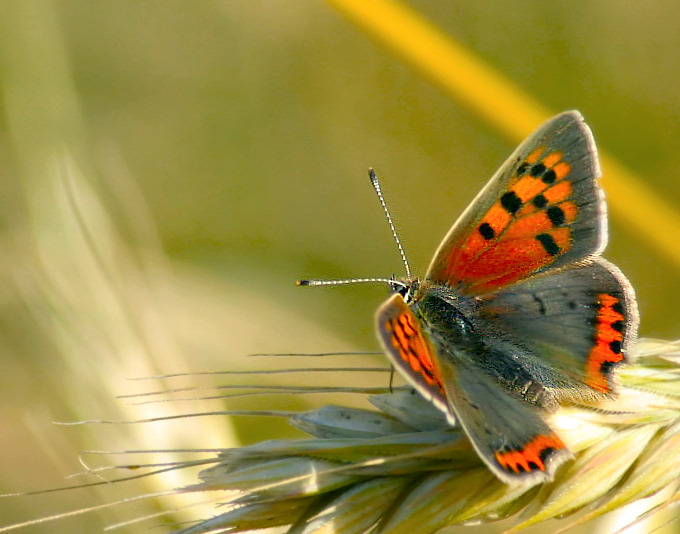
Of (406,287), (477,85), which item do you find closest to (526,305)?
(406,287)

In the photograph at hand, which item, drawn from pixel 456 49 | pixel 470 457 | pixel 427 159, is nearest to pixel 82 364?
pixel 470 457

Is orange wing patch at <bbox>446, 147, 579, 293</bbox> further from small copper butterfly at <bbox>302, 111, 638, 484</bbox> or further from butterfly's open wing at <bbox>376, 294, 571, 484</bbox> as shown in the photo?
butterfly's open wing at <bbox>376, 294, 571, 484</bbox>

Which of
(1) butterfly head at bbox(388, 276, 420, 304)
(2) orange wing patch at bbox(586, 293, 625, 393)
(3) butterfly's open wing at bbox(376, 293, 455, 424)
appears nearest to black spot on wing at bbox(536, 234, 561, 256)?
(2) orange wing patch at bbox(586, 293, 625, 393)

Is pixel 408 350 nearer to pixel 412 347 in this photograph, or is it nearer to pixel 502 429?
pixel 412 347

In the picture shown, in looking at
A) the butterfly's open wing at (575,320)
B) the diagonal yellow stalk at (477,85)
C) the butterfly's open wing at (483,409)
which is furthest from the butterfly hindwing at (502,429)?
the diagonal yellow stalk at (477,85)

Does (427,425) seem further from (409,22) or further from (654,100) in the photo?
(654,100)

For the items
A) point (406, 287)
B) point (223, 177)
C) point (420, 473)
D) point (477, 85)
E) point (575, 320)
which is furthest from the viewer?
point (223, 177)
